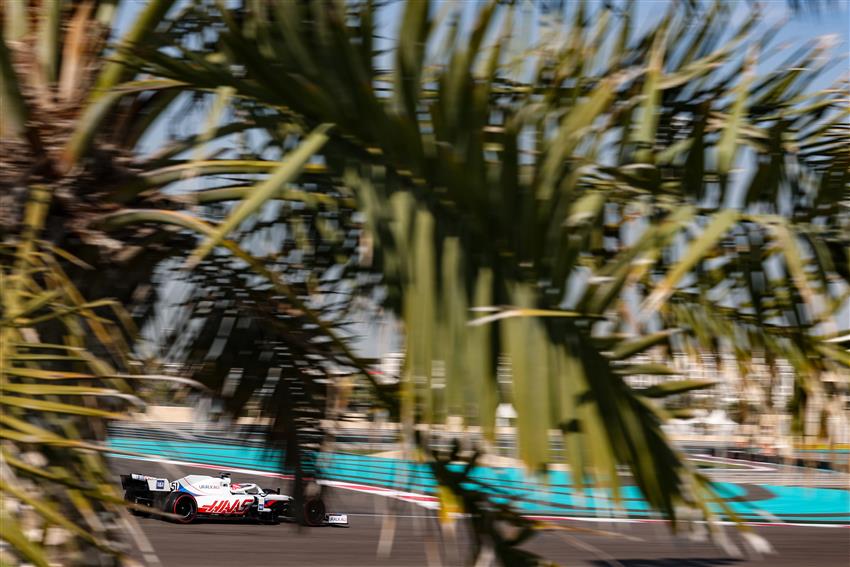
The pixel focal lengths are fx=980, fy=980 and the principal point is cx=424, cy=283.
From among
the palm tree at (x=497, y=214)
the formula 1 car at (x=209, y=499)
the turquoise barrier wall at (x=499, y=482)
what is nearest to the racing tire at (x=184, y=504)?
the formula 1 car at (x=209, y=499)

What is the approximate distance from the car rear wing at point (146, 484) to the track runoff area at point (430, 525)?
0.48ft

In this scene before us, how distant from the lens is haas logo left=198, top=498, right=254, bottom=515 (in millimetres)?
10594

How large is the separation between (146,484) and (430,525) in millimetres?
8475

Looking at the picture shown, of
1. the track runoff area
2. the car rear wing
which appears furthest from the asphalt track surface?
the car rear wing

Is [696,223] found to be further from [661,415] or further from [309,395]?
[309,395]

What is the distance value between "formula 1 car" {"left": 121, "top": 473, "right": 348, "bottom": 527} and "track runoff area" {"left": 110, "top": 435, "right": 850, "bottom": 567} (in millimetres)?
182

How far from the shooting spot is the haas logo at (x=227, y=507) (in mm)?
10594

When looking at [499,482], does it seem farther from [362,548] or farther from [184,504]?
[184,504]

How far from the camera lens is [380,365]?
161 cm

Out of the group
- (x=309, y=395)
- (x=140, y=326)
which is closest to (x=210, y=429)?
(x=309, y=395)

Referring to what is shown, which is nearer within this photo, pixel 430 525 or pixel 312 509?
pixel 430 525

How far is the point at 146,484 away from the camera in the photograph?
9523 mm

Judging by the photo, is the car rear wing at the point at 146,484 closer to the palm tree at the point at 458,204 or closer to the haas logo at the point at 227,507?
the haas logo at the point at 227,507

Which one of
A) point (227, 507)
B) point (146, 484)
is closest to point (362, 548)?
point (227, 507)
